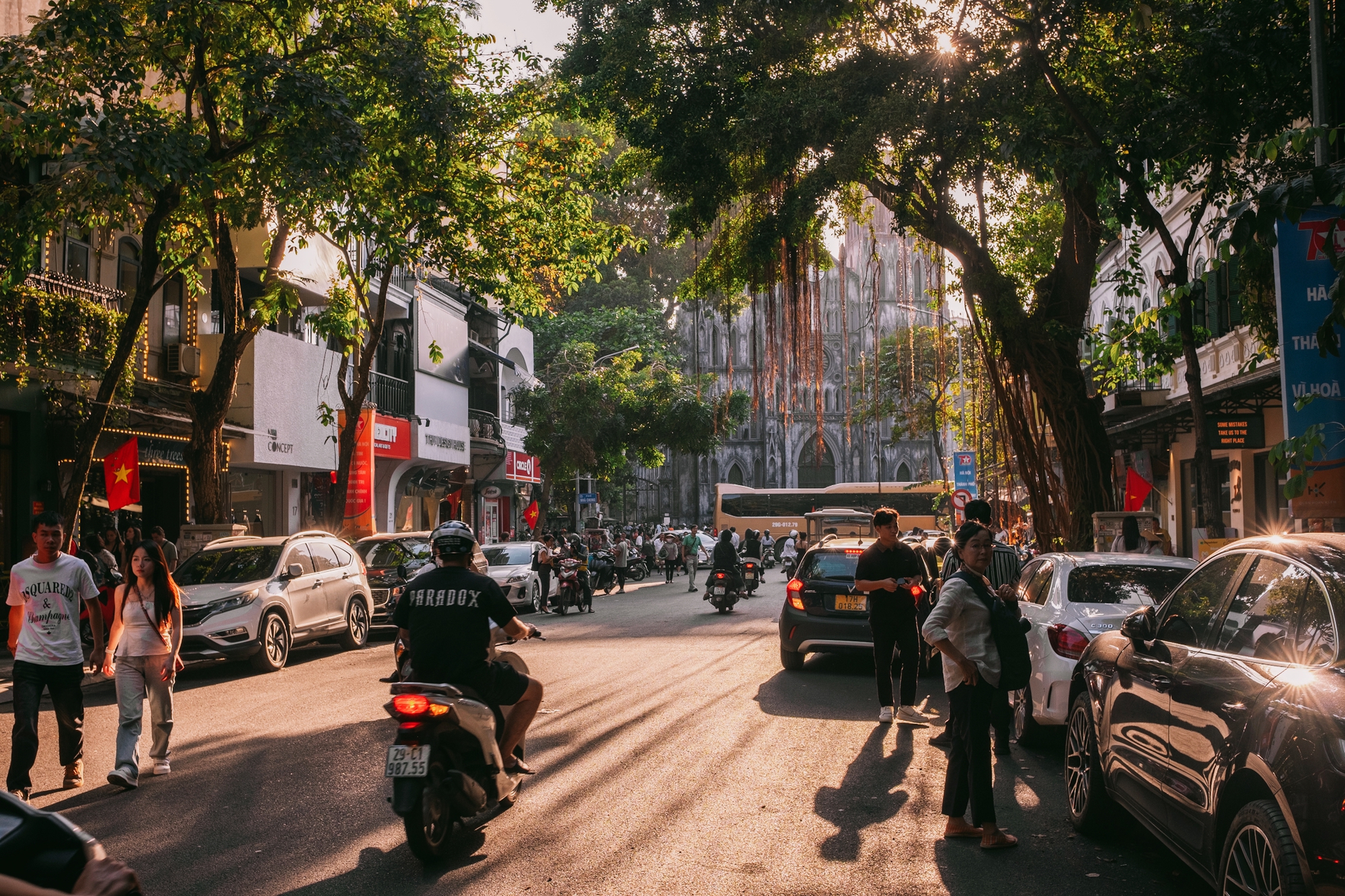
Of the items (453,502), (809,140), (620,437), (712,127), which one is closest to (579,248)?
(712,127)

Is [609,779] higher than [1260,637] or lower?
lower

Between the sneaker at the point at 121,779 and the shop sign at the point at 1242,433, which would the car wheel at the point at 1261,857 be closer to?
the sneaker at the point at 121,779

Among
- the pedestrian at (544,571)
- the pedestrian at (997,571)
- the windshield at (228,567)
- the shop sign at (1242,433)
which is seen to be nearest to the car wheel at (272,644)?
the windshield at (228,567)

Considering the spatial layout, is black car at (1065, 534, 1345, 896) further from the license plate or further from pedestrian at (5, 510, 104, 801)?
the license plate

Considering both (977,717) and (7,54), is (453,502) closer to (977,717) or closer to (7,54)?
(7,54)

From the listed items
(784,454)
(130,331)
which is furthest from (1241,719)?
(784,454)

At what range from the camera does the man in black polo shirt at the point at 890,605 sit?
31.8 ft

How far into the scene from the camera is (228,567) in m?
15.0

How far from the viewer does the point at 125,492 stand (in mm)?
17531

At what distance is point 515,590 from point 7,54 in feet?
44.8

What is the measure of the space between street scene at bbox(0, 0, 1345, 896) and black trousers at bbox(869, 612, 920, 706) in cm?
4

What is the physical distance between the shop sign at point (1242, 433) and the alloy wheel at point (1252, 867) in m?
15.3

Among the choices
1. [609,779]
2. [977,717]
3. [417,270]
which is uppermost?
[417,270]

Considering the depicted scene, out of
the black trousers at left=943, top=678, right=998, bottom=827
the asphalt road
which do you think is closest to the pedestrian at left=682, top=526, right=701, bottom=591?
the asphalt road
